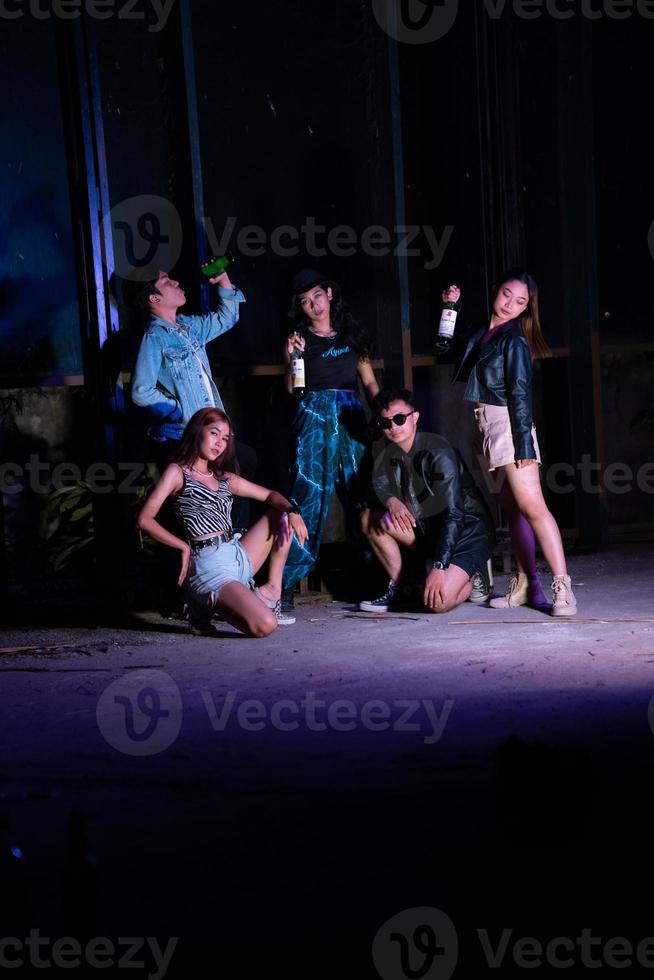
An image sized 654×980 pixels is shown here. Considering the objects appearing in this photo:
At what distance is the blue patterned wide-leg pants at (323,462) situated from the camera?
6.22 metres

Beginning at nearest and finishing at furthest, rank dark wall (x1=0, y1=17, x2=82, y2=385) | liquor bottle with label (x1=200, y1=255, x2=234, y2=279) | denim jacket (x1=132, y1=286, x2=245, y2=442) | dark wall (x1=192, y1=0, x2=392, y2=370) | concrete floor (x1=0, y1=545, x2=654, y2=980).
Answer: concrete floor (x1=0, y1=545, x2=654, y2=980) < denim jacket (x1=132, y1=286, x2=245, y2=442) < liquor bottle with label (x1=200, y1=255, x2=234, y2=279) < dark wall (x1=0, y1=17, x2=82, y2=385) < dark wall (x1=192, y1=0, x2=392, y2=370)

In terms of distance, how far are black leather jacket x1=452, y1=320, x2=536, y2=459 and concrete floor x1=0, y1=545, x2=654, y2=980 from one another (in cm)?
93

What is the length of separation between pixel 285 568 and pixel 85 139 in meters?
2.42

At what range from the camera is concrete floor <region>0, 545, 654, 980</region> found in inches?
96.3

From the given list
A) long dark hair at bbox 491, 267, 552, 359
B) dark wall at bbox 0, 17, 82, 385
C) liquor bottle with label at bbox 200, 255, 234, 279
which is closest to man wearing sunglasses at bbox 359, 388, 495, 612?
long dark hair at bbox 491, 267, 552, 359

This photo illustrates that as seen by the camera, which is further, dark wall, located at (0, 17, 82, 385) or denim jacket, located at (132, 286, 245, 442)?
dark wall, located at (0, 17, 82, 385)

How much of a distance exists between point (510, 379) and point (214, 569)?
1697mm

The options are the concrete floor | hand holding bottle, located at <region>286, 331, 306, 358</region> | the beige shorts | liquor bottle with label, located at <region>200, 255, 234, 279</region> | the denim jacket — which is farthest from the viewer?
liquor bottle with label, located at <region>200, 255, 234, 279</region>

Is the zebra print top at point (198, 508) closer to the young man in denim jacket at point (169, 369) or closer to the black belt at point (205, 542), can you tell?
the black belt at point (205, 542)

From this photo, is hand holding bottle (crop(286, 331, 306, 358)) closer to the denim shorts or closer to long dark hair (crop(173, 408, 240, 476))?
long dark hair (crop(173, 408, 240, 476))

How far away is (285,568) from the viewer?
6227 millimetres

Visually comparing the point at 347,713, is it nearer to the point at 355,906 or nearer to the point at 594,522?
the point at 355,906

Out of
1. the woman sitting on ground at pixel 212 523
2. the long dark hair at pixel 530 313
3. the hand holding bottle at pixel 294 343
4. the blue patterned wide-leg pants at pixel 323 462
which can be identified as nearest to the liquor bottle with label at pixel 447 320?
the long dark hair at pixel 530 313

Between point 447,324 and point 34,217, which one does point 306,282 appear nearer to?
point 447,324
